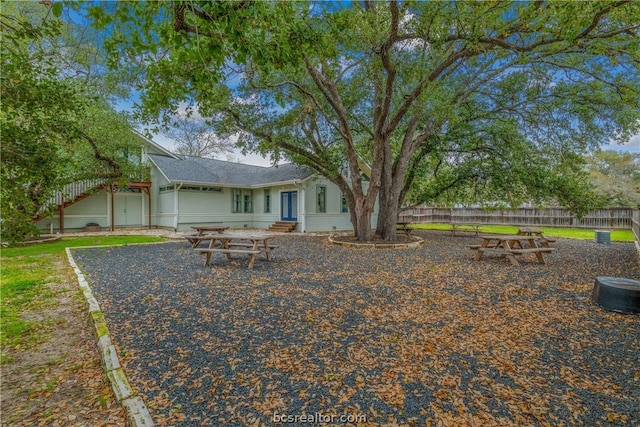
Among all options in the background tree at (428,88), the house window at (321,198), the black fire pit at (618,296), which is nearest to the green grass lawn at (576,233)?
the background tree at (428,88)

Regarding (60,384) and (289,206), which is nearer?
(60,384)

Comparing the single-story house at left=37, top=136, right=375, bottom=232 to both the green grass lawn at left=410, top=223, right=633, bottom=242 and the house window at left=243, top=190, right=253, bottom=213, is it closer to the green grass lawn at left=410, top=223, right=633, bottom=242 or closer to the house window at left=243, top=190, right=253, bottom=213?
the house window at left=243, top=190, right=253, bottom=213

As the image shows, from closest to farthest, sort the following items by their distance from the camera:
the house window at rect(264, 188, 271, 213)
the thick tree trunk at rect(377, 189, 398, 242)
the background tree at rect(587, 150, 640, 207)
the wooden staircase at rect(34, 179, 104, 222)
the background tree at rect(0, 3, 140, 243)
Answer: the background tree at rect(0, 3, 140, 243)
the thick tree trunk at rect(377, 189, 398, 242)
the wooden staircase at rect(34, 179, 104, 222)
the house window at rect(264, 188, 271, 213)
the background tree at rect(587, 150, 640, 207)

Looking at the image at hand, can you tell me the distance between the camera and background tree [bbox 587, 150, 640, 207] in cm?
2226

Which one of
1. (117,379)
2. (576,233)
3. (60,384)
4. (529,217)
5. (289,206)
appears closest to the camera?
(117,379)

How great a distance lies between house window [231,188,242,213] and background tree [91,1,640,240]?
724 cm

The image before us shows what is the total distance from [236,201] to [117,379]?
17.1 metres

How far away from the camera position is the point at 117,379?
8.82 feet

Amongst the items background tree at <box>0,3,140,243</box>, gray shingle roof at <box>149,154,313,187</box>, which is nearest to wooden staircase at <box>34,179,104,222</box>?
gray shingle roof at <box>149,154,313,187</box>

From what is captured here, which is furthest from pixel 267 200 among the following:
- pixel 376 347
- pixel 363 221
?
pixel 376 347

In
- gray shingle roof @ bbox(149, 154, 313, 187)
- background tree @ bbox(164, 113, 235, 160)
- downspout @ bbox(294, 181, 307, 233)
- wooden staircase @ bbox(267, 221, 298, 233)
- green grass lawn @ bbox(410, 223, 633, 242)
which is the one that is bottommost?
green grass lawn @ bbox(410, 223, 633, 242)

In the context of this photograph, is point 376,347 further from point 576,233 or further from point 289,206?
point 576,233

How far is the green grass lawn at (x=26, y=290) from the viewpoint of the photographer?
377cm

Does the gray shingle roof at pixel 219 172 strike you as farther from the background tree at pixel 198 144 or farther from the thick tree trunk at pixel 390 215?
the background tree at pixel 198 144
